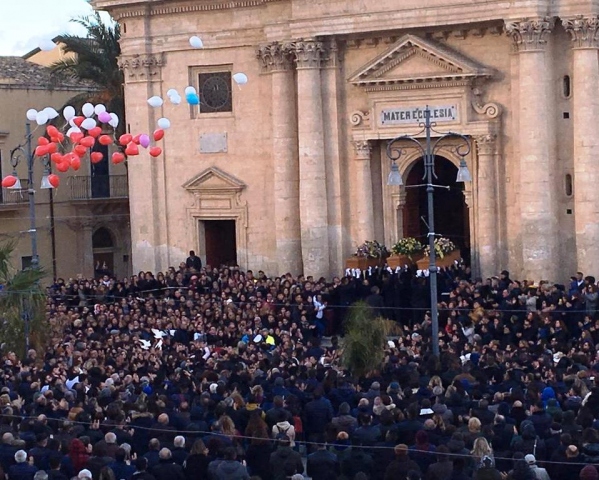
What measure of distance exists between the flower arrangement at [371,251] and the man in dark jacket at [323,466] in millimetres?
19006

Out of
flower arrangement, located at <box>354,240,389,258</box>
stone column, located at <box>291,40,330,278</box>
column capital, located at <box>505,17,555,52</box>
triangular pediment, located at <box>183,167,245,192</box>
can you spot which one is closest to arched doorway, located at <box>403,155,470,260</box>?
flower arrangement, located at <box>354,240,389,258</box>

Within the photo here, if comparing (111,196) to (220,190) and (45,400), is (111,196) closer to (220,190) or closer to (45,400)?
(220,190)

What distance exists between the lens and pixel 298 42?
3897 centimetres

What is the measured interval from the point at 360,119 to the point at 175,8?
6.35 m

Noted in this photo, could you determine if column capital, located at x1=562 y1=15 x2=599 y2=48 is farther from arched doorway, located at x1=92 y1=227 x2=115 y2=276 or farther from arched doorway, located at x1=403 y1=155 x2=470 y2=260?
arched doorway, located at x1=92 y1=227 x2=115 y2=276

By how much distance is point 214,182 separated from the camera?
4162 cm

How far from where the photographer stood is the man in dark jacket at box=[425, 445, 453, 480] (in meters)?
18.1

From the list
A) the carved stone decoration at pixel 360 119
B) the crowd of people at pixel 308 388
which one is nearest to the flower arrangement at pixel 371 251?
the crowd of people at pixel 308 388

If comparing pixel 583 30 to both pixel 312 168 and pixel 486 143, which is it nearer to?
pixel 486 143

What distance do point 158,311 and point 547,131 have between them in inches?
391

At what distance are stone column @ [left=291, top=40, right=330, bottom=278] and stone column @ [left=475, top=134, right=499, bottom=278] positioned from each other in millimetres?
4116

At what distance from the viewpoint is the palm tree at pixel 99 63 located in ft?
159

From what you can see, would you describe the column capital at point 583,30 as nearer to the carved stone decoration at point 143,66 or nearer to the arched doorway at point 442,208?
the arched doorway at point 442,208

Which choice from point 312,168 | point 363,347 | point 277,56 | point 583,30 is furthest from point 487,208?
point 363,347
